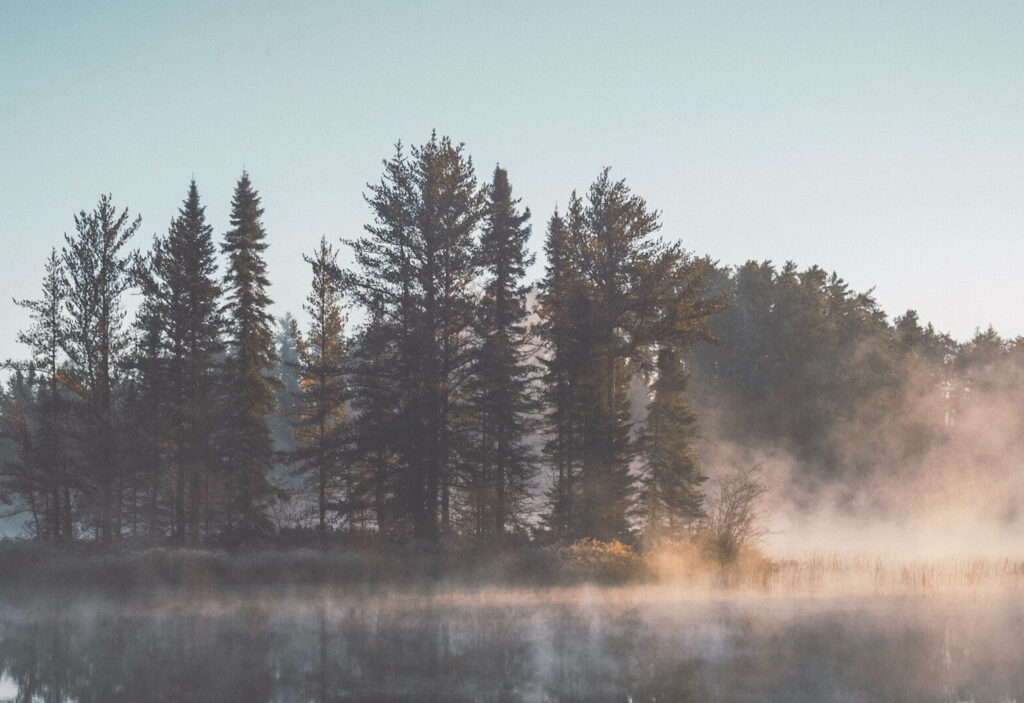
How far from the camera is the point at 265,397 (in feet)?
136

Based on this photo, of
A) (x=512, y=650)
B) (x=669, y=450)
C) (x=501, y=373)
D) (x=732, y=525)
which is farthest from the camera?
(x=669, y=450)

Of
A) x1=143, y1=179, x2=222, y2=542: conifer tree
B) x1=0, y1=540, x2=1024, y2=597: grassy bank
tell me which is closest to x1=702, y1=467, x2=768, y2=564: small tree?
x1=0, y1=540, x2=1024, y2=597: grassy bank

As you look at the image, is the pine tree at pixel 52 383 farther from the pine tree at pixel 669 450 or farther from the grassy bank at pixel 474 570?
the pine tree at pixel 669 450

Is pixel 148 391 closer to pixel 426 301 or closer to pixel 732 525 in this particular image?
pixel 426 301

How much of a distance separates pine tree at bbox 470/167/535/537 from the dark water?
447 inches

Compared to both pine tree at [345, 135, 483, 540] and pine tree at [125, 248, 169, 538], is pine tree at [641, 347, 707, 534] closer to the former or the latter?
pine tree at [345, 135, 483, 540]

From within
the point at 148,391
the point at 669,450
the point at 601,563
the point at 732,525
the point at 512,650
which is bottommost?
the point at 512,650

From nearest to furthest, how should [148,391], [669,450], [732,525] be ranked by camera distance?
[732,525] → [148,391] → [669,450]

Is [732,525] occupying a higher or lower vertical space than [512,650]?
higher

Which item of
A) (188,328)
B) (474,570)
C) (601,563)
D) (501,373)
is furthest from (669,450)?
(188,328)

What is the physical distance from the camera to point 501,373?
128 ft

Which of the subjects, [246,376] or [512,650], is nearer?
[512,650]

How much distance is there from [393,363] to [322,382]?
5214 millimetres

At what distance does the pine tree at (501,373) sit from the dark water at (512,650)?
11.3 meters
